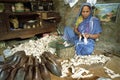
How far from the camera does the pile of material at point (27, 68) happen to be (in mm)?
1605

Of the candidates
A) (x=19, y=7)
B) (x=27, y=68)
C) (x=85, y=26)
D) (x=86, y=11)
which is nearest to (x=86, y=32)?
(x=85, y=26)

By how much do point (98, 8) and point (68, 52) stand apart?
1.06 m

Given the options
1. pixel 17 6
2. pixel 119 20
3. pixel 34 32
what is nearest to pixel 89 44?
pixel 119 20

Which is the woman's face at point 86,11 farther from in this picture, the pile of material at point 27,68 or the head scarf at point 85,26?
the pile of material at point 27,68

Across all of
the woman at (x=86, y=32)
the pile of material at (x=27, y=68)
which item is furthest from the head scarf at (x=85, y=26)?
the pile of material at (x=27, y=68)

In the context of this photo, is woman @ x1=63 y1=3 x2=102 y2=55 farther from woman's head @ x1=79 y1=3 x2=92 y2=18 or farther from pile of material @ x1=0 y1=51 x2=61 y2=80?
pile of material @ x1=0 y1=51 x2=61 y2=80

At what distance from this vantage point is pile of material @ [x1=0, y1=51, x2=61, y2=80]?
1.61m

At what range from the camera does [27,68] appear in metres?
1.71

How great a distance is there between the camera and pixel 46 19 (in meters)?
3.46

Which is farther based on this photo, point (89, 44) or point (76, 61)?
point (89, 44)

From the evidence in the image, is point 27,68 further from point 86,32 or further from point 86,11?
point 86,11

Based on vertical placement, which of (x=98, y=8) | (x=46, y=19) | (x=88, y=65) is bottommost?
(x=88, y=65)

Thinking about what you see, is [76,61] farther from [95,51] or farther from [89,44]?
[95,51]

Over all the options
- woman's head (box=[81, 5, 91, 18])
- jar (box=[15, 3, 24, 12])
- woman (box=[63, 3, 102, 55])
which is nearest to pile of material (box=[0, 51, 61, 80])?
woman (box=[63, 3, 102, 55])
